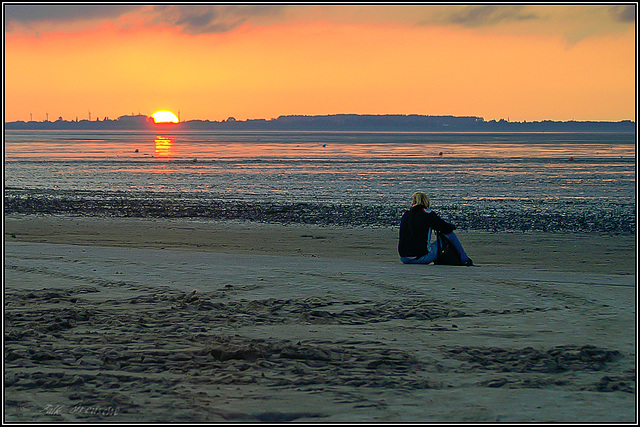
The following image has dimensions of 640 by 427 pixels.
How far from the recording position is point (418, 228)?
9953 millimetres

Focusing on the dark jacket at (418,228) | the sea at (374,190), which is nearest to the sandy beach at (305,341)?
the dark jacket at (418,228)

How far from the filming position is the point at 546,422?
14.0ft

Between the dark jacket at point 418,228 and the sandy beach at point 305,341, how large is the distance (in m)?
0.40

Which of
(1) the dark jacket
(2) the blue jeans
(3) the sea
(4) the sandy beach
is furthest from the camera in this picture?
(3) the sea

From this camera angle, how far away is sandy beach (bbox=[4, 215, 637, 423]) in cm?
451

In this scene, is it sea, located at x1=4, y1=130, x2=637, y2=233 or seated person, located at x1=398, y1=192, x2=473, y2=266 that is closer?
seated person, located at x1=398, y1=192, x2=473, y2=266

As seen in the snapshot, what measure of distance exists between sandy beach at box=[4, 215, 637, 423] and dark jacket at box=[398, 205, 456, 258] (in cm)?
40

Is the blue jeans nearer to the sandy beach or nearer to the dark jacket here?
the dark jacket

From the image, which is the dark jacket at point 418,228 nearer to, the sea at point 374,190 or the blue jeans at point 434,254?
the blue jeans at point 434,254

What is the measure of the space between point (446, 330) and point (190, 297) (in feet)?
9.56

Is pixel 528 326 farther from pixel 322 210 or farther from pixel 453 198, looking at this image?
pixel 453 198

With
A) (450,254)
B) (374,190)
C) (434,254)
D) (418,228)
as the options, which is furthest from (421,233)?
(374,190)

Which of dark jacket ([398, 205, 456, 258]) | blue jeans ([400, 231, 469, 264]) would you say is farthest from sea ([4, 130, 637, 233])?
dark jacket ([398, 205, 456, 258])

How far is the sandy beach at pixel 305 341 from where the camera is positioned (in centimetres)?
451
